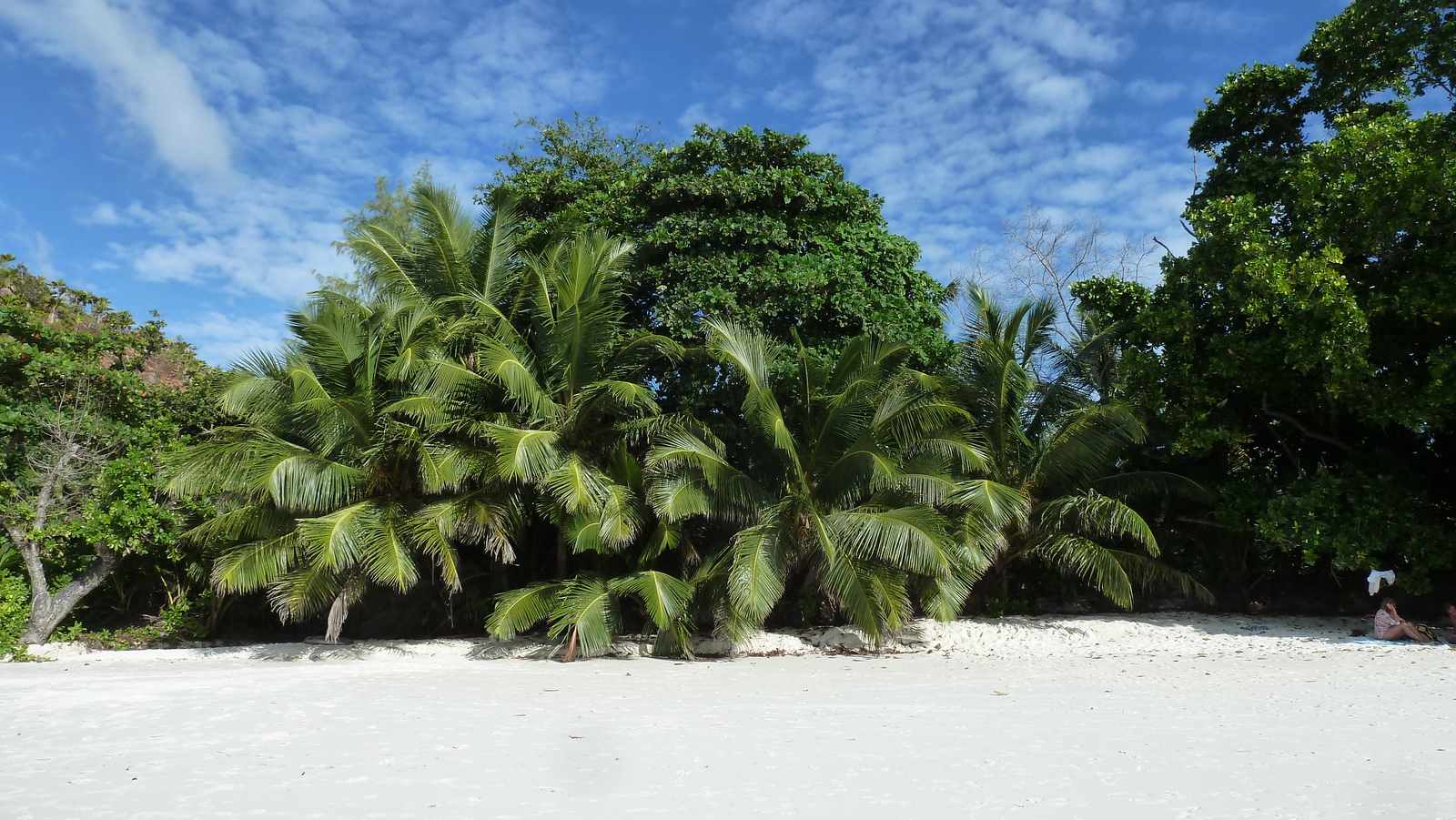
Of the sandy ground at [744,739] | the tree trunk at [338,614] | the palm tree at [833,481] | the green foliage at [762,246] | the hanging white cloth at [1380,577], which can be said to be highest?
the green foliage at [762,246]

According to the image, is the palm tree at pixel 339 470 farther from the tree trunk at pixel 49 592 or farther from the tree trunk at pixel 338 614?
the tree trunk at pixel 49 592

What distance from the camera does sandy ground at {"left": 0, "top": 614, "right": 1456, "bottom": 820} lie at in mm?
4668

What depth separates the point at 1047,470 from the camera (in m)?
12.7

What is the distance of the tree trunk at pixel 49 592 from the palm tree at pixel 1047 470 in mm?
12127

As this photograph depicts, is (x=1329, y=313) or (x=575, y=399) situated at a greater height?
(x=1329, y=313)

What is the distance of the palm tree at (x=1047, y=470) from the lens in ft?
39.4

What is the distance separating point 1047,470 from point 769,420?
15.3ft

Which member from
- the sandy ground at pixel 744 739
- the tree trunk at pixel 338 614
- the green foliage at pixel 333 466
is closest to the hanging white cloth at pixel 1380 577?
the sandy ground at pixel 744 739

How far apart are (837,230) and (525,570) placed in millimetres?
7469

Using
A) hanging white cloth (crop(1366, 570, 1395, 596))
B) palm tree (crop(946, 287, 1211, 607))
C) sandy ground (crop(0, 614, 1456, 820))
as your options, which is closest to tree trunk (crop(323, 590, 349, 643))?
sandy ground (crop(0, 614, 1456, 820))

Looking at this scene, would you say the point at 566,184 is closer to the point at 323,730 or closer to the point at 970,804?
the point at 323,730

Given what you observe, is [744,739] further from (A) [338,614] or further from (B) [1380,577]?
(B) [1380,577]

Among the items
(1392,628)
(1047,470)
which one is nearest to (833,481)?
(1047,470)

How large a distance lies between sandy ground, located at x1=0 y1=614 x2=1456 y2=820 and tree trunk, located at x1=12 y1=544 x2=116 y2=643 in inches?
93.9
